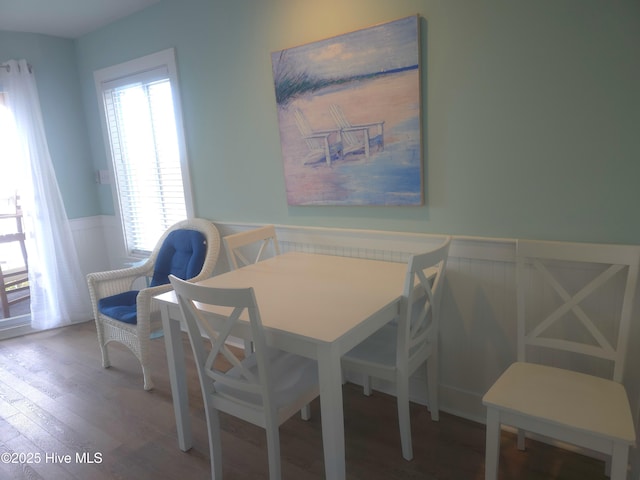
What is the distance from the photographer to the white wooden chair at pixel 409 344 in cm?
183

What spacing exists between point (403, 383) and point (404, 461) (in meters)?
0.39

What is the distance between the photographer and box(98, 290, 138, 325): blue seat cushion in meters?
2.83

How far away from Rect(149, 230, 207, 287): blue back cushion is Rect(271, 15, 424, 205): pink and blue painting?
0.85 m

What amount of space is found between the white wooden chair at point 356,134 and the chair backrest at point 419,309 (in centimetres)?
63

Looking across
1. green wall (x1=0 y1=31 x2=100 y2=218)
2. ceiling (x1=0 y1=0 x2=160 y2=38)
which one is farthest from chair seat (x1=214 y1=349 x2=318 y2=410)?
green wall (x1=0 y1=31 x2=100 y2=218)

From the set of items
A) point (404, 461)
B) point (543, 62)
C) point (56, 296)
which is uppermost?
point (543, 62)

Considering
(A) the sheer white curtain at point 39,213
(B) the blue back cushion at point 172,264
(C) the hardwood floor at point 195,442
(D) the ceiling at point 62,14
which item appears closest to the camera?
(C) the hardwood floor at point 195,442

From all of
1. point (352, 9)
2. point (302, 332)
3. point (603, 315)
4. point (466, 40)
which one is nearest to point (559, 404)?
point (603, 315)

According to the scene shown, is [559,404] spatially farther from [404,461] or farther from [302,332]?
[302,332]

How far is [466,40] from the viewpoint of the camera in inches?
77.5

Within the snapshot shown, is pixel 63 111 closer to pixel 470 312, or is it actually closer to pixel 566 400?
pixel 470 312

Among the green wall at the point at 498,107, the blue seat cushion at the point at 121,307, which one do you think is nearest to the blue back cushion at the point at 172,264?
the blue seat cushion at the point at 121,307

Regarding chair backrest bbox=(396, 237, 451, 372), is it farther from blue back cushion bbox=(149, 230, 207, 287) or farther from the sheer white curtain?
the sheer white curtain

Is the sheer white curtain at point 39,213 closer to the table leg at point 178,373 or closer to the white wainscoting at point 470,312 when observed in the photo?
the table leg at point 178,373
